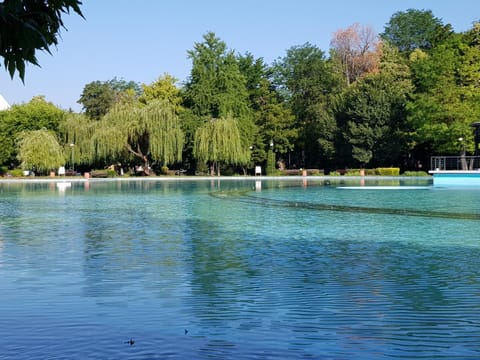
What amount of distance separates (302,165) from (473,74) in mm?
27595

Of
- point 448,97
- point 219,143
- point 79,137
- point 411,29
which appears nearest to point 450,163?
point 448,97

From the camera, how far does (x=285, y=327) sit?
704 cm

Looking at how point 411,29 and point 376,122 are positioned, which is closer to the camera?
point 376,122

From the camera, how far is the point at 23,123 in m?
75.2

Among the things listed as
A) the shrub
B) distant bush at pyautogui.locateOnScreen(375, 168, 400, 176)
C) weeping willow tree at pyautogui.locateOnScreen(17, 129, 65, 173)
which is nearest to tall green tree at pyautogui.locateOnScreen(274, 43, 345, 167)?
distant bush at pyautogui.locateOnScreen(375, 168, 400, 176)

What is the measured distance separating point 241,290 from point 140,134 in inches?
2209

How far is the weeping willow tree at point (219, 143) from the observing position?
6781 centimetres

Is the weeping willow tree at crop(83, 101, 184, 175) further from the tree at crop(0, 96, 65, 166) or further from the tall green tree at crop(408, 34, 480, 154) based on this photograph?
the tall green tree at crop(408, 34, 480, 154)

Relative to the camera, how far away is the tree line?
61.2 metres

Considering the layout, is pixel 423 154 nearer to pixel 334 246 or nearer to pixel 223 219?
pixel 223 219

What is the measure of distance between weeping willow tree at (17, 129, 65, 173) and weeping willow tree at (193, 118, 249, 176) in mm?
13442

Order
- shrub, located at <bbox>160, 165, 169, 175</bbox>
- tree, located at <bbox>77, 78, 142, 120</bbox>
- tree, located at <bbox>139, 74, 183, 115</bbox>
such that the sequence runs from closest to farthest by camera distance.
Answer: shrub, located at <bbox>160, 165, 169, 175</bbox> → tree, located at <bbox>139, 74, 183, 115</bbox> → tree, located at <bbox>77, 78, 142, 120</bbox>

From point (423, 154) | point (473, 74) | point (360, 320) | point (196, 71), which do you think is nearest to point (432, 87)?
point (473, 74)

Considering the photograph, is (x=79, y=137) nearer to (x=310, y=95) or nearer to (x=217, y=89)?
(x=217, y=89)
